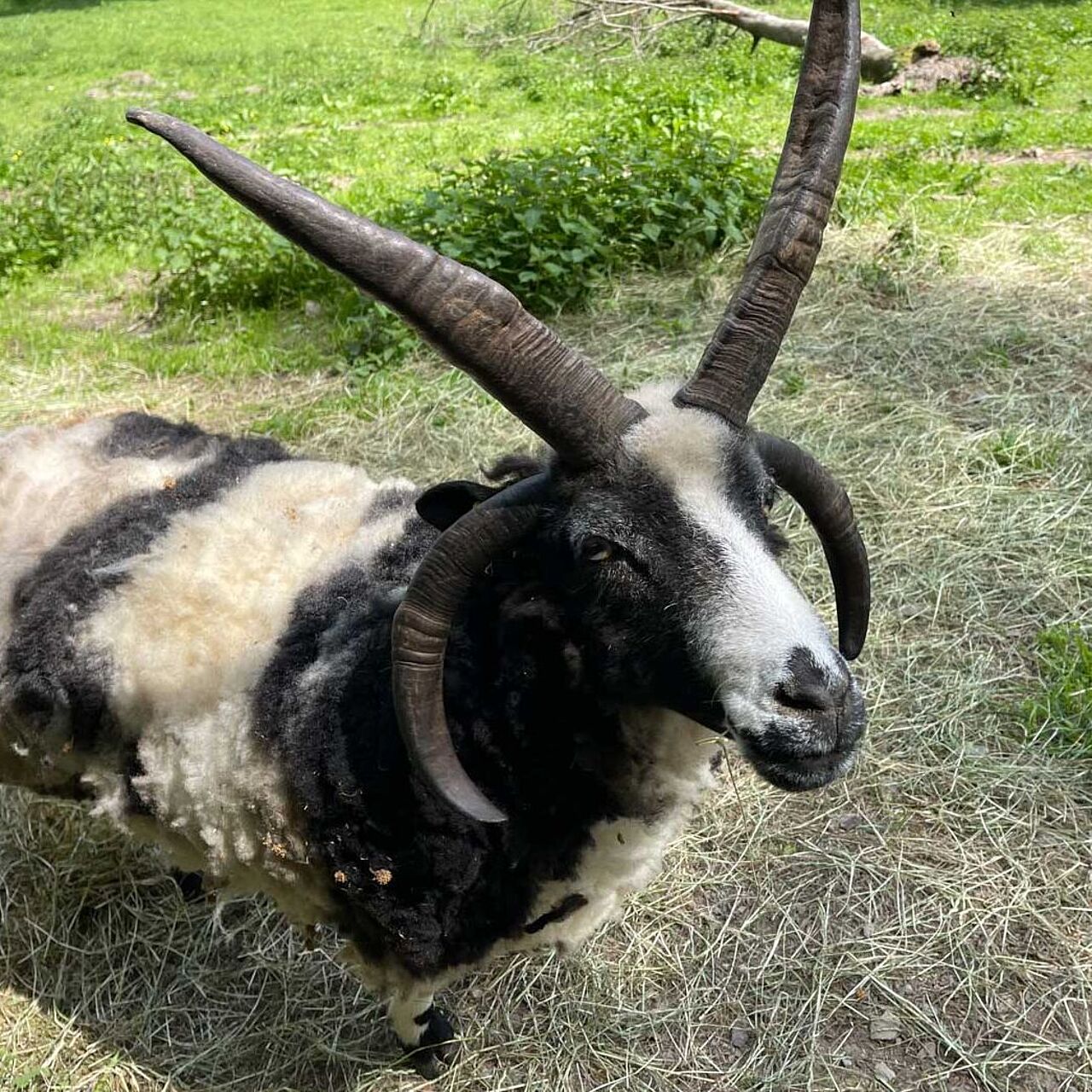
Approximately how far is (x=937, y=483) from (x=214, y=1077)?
4.43 meters

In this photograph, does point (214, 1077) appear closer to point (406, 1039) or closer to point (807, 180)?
point (406, 1039)

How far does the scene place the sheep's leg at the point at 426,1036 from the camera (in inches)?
131

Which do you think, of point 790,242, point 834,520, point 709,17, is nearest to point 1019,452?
point 834,520

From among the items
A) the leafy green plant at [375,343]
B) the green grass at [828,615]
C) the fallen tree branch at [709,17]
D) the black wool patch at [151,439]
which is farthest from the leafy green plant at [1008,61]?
the black wool patch at [151,439]

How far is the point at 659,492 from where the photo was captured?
2410 millimetres

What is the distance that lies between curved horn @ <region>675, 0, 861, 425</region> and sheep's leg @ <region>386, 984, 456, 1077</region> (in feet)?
7.30

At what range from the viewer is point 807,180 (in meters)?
2.61

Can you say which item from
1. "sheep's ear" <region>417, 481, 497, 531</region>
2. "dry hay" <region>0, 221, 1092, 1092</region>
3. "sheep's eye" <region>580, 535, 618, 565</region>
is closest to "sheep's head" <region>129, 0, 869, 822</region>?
"sheep's eye" <region>580, 535, 618, 565</region>

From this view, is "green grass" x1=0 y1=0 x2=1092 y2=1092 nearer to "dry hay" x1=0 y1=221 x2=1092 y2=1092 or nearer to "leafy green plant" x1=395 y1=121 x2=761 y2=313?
"dry hay" x1=0 y1=221 x2=1092 y2=1092

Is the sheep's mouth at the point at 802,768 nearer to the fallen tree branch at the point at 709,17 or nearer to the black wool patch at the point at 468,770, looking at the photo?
the black wool patch at the point at 468,770

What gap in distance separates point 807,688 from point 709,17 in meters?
11.4

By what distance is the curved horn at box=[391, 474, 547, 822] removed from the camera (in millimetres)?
2461

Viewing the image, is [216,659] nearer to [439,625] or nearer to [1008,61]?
[439,625]

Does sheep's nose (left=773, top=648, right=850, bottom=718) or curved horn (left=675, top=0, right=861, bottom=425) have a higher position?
curved horn (left=675, top=0, right=861, bottom=425)
